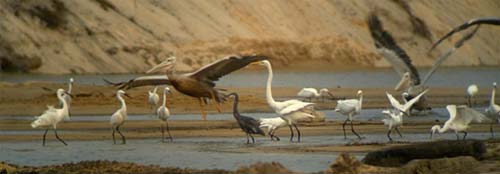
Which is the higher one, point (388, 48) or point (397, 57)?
→ point (388, 48)

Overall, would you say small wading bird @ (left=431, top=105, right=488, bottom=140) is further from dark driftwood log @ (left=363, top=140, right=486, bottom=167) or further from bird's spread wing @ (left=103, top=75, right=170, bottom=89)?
bird's spread wing @ (left=103, top=75, right=170, bottom=89)

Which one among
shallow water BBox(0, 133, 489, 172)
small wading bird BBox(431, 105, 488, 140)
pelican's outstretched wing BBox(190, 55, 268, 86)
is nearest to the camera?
shallow water BBox(0, 133, 489, 172)

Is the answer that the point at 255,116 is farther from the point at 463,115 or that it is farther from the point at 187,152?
the point at 463,115

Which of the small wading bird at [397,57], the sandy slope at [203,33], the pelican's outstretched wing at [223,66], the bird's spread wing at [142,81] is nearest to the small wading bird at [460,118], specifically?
the pelican's outstretched wing at [223,66]

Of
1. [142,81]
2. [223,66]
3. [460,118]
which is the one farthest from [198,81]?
[460,118]

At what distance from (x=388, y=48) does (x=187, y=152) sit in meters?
9.21

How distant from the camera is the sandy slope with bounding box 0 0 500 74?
2221 inches

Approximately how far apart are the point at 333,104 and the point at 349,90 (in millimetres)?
7668

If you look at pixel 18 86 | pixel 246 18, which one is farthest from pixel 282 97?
pixel 246 18

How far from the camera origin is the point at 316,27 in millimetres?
70312

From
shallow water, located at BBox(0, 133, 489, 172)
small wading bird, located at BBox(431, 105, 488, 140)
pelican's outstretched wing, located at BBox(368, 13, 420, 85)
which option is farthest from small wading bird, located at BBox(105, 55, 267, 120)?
pelican's outstretched wing, located at BBox(368, 13, 420, 85)

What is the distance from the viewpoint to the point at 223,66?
20234 millimetres

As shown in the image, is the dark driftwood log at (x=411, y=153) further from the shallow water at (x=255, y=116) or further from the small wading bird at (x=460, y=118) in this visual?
the shallow water at (x=255, y=116)

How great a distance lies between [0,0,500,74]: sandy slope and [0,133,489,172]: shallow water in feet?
110
